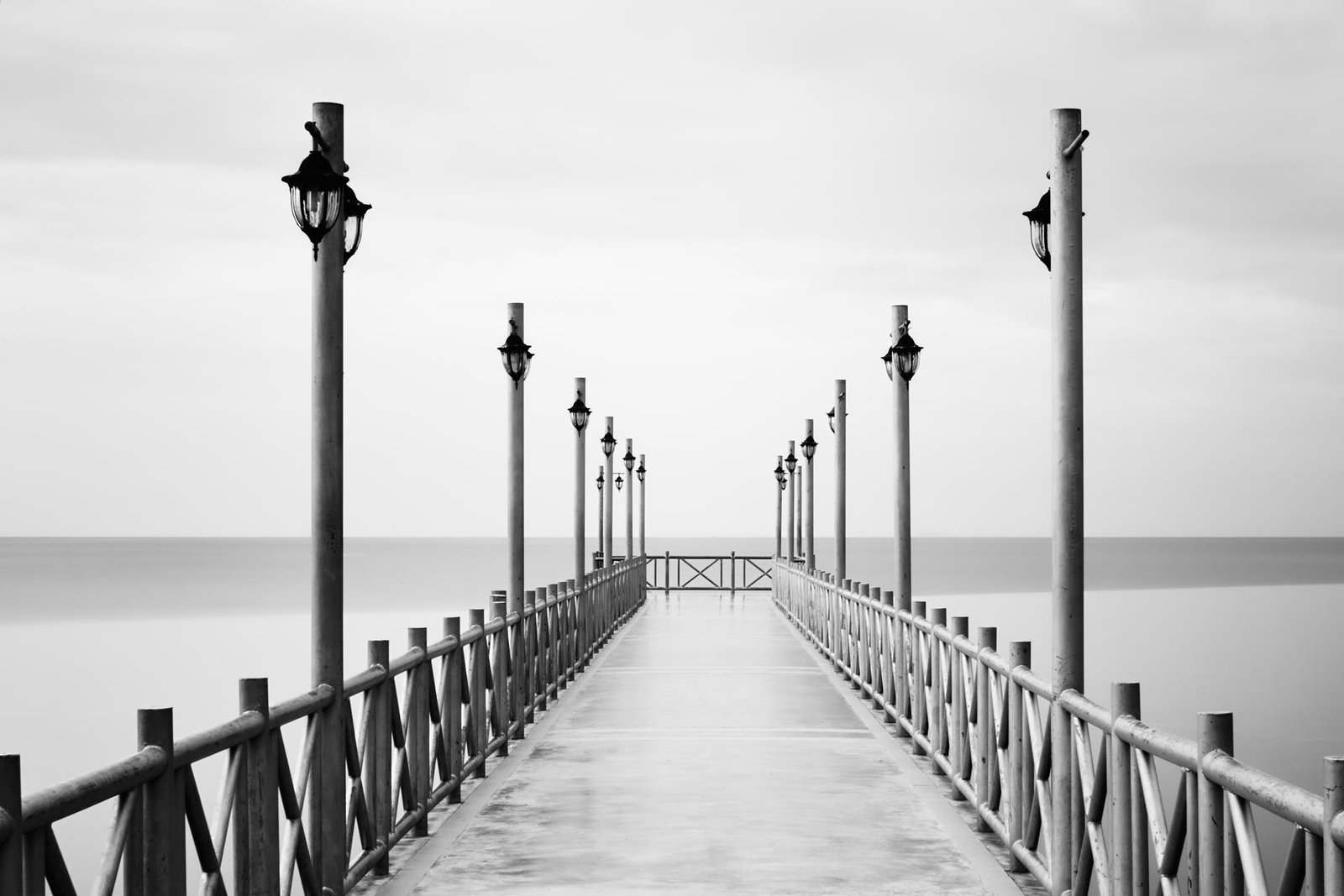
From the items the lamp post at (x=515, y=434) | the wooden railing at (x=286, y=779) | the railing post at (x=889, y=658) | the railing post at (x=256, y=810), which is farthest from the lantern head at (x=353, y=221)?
the railing post at (x=889, y=658)

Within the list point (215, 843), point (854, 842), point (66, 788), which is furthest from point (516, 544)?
point (66, 788)

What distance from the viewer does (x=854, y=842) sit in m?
8.43

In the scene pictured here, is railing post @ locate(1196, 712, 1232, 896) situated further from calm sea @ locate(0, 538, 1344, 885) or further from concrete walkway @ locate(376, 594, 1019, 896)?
calm sea @ locate(0, 538, 1344, 885)

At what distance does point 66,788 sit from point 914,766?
314 inches

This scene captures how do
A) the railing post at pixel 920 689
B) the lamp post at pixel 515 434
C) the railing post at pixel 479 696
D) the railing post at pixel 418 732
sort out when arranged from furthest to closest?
the lamp post at pixel 515 434 → the railing post at pixel 920 689 → the railing post at pixel 479 696 → the railing post at pixel 418 732

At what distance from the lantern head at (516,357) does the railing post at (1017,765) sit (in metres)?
7.39

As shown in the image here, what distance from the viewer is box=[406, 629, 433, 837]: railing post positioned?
872 cm

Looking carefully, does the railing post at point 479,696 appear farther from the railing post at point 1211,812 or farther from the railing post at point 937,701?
the railing post at point 1211,812

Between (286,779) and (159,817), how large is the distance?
4.75 feet

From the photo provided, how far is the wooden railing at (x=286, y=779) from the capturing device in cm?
411

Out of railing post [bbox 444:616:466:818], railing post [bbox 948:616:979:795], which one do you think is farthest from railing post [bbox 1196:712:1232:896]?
railing post [bbox 444:616:466:818]

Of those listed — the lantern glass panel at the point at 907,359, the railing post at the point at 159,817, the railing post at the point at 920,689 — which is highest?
the lantern glass panel at the point at 907,359

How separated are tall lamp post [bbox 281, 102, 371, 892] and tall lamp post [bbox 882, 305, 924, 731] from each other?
7.85 m

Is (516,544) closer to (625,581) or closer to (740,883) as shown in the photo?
(740,883)
